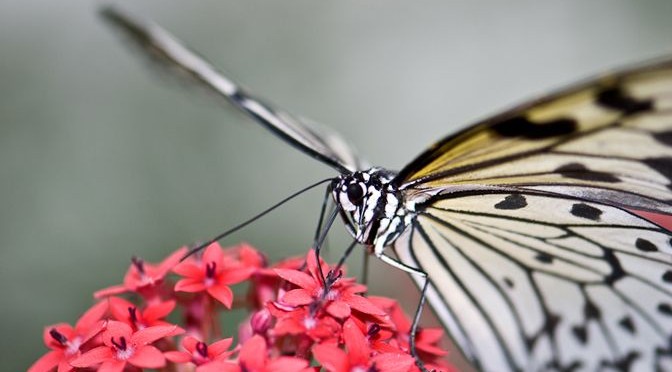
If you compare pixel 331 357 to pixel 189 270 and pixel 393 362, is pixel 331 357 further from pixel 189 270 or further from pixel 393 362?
pixel 189 270

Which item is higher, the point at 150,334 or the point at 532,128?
the point at 532,128

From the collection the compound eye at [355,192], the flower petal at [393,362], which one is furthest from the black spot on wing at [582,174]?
the flower petal at [393,362]

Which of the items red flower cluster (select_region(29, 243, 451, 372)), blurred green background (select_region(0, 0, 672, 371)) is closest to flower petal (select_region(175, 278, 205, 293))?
red flower cluster (select_region(29, 243, 451, 372))

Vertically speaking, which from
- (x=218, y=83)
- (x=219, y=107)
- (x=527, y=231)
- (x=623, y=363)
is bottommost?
(x=623, y=363)

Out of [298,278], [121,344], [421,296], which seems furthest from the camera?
[421,296]

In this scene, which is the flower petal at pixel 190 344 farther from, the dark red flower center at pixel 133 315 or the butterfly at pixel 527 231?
the butterfly at pixel 527 231

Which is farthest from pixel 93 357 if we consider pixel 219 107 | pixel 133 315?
pixel 219 107

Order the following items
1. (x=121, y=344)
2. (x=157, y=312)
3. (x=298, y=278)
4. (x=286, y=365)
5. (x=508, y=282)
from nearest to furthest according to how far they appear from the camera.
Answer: (x=286, y=365), (x=121, y=344), (x=298, y=278), (x=157, y=312), (x=508, y=282)

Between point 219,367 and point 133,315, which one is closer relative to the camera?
point 219,367
